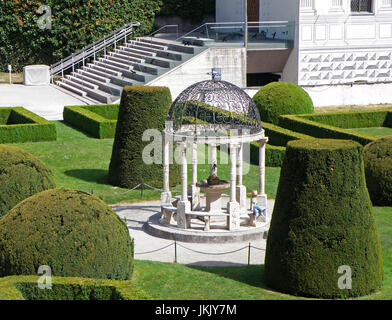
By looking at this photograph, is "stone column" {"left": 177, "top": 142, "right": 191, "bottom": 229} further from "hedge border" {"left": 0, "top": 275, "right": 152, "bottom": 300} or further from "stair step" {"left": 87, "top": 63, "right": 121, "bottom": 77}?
"stair step" {"left": 87, "top": 63, "right": 121, "bottom": 77}

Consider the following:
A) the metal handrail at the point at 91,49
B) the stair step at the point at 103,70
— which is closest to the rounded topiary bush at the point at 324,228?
the stair step at the point at 103,70

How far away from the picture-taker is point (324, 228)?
12820 mm

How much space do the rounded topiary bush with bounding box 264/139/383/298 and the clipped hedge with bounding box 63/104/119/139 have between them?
14.4 meters

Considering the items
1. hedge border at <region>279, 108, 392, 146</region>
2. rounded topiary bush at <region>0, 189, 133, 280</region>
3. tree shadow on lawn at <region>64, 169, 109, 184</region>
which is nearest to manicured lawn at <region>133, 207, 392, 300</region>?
rounded topiary bush at <region>0, 189, 133, 280</region>

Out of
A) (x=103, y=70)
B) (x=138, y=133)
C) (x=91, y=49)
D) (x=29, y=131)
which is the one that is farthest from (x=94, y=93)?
(x=138, y=133)

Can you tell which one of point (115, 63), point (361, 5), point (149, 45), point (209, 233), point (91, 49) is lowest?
point (209, 233)

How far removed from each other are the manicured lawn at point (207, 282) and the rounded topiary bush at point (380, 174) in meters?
3.76

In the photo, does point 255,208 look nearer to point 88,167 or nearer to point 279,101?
point 88,167

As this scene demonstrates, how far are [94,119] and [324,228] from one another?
15.7 meters

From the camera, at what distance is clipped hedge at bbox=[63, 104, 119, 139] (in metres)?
26.9
